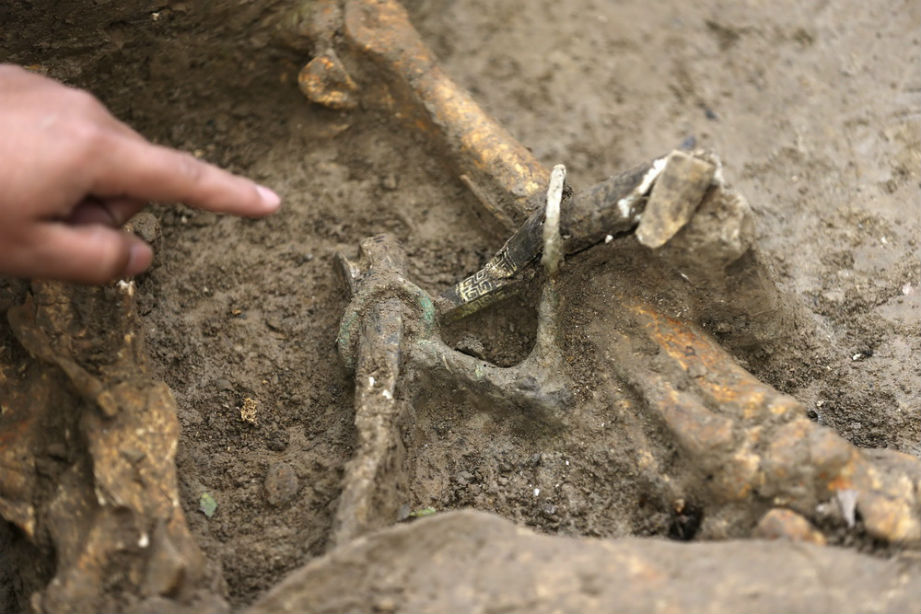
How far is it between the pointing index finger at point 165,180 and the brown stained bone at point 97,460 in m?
0.41

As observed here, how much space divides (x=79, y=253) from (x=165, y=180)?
219 millimetres

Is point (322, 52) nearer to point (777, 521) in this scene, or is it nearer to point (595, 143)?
point (595, 143)

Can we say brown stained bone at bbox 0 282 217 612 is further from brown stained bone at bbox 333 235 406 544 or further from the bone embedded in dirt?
the bone embedded in dirt

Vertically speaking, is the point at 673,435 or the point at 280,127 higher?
the point at 673,435

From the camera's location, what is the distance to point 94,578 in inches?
67.9

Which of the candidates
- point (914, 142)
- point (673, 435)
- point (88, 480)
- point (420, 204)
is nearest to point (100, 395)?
point (88, 480)

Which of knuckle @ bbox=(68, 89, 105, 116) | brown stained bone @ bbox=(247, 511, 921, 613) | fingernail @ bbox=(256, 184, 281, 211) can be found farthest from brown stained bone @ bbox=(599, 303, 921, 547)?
knuckle @ bbox=(68, 89, 105, 116)

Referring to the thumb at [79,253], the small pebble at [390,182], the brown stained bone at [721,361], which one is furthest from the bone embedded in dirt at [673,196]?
the thumb at [79,253]

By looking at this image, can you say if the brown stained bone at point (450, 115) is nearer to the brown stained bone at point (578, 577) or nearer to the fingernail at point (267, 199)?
the fingernail at point (267, 199)

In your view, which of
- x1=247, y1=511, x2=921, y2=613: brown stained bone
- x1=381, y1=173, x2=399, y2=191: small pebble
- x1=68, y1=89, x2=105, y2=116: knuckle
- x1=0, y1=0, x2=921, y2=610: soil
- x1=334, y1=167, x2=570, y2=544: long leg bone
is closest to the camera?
x1=247, y1=511, x2=921, y2=613: brown stained bone

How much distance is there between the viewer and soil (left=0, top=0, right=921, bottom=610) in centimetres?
213

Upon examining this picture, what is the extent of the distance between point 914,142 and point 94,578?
2835 millimetres

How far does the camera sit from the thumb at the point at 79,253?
1.65 meters

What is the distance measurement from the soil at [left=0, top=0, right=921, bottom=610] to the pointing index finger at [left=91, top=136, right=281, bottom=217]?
26.2 inches
